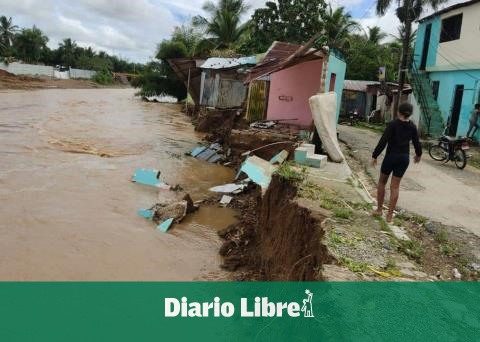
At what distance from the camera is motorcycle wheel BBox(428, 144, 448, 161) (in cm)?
1301

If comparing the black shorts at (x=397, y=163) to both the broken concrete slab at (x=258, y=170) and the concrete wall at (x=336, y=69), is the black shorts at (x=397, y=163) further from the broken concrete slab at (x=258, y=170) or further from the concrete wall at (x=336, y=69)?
the concrete wall at (x=336, y=69)

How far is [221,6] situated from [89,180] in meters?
23.5

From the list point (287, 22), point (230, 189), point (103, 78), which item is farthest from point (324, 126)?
point (103, 78)

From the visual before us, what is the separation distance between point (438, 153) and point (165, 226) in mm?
9151

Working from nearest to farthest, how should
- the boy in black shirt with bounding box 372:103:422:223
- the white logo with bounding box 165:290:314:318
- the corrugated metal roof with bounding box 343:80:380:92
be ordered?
the white logo with bounding box 165:290:314:318 < the boy in black shirt with bounding box 372:103:422:223 < the corrugated metal roof with bounding box 343:80:380:92

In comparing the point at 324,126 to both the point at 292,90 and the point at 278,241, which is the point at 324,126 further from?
the point at 292,90

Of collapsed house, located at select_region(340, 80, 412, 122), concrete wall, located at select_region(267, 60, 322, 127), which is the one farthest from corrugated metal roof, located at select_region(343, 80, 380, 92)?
concrete wall, located at select_region(267, 60, 322, 127)

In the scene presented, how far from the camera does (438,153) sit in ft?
43.7

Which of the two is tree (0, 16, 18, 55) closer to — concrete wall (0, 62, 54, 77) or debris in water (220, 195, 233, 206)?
concrete wall (0, 62, 54, 77)

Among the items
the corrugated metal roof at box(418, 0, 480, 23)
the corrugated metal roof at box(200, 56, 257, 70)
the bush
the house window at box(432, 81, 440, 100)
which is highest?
the corrugated metal roof at box(418, 0, 480, 23)

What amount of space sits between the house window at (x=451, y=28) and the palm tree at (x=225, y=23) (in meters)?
14.7

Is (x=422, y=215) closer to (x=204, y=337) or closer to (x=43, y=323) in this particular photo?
(x=204, y=337)

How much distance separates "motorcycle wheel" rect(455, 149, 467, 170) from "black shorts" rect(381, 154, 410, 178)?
733 centimetres

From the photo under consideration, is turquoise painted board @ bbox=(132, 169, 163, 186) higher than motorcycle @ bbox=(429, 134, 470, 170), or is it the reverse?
motorcycle @ bbox=(429, 134, 470, 170)
